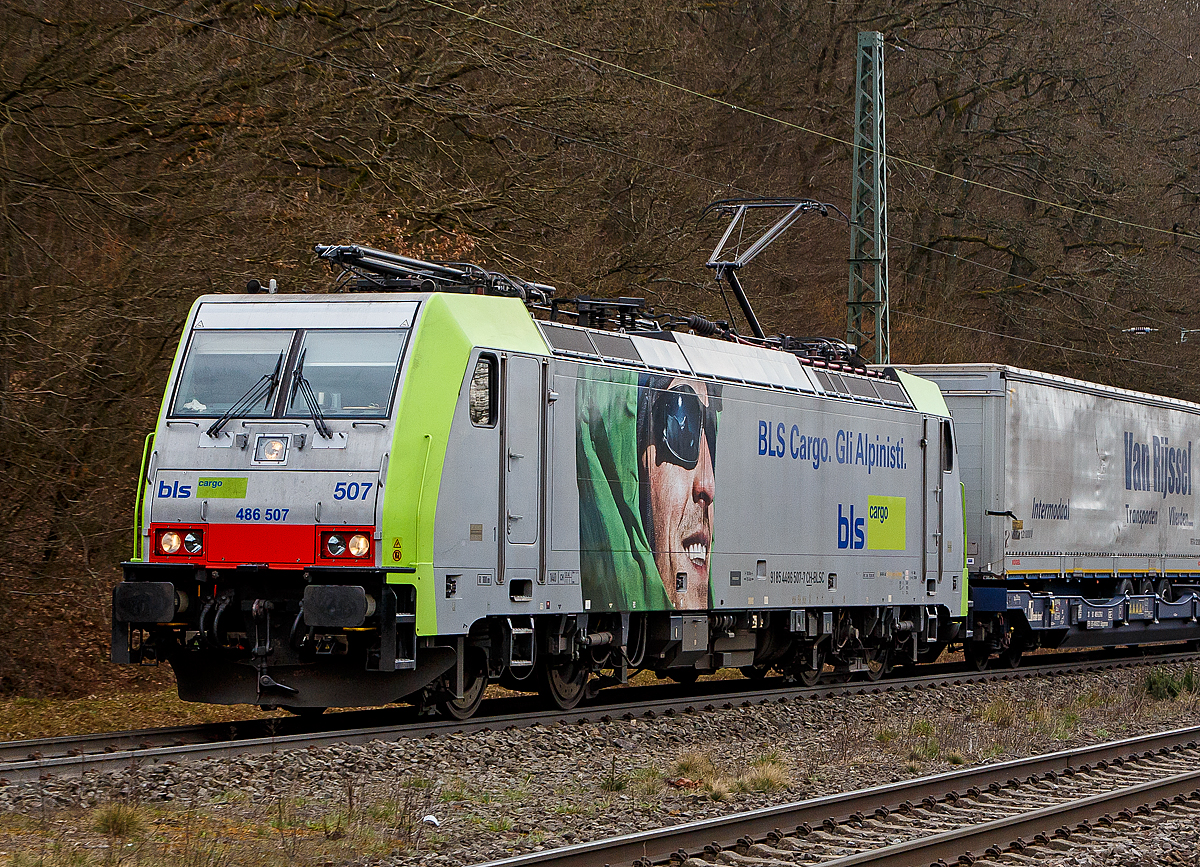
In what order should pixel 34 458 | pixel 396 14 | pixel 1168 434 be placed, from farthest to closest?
pixel 1168 434 < pixel 396 14 < pixel 34 458

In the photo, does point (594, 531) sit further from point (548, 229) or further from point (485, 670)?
point (548, 229)

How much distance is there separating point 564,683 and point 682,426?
2674mm

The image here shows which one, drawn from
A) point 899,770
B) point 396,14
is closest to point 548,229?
point 396,14

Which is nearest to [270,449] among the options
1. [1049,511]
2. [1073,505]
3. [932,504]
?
[932,504]

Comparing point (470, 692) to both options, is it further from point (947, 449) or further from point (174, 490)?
point (947, 449)

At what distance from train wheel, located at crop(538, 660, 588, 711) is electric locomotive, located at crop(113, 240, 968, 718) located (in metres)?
0.02

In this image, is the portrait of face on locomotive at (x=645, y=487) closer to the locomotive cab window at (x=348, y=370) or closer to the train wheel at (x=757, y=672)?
the locomotive cab window at (x=348, y=370)

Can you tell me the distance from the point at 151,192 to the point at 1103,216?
29.5m

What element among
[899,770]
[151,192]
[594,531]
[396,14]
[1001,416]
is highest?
[396,14]

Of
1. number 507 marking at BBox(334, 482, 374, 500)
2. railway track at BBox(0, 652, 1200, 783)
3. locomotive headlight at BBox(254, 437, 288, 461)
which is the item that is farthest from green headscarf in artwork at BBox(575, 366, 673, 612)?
locomotive headlight at BBox(254, 437, 288, 461)

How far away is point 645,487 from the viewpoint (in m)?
14.4

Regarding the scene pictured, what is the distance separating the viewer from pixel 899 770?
39.1ft

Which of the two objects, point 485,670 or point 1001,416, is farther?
point 1001,416

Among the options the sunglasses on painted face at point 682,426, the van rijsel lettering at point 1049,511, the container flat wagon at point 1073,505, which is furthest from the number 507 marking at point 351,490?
the van rijsel lettering at point 1049,511
